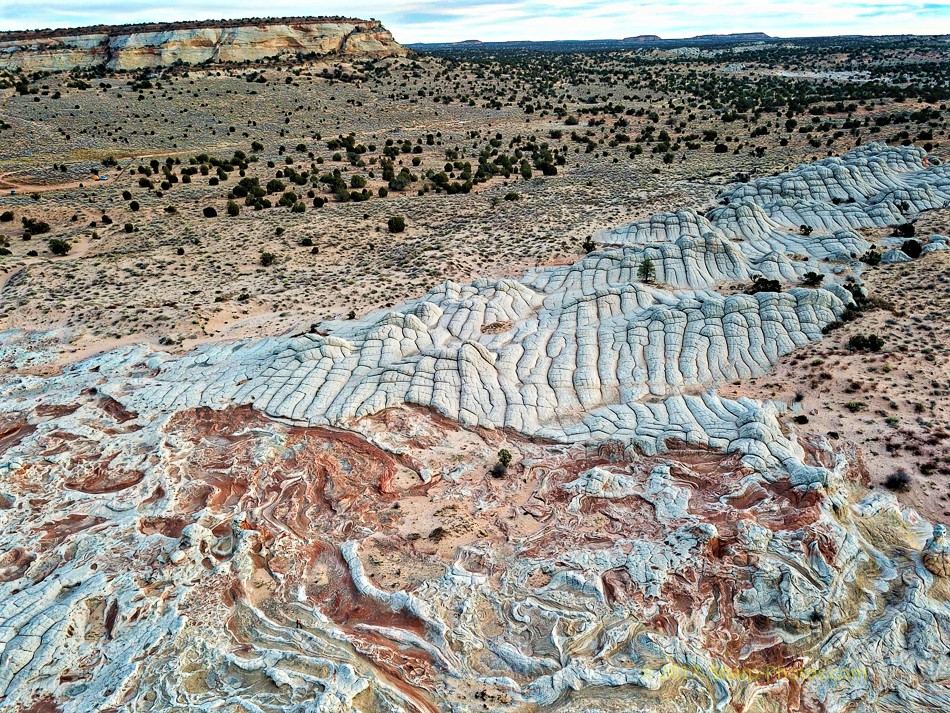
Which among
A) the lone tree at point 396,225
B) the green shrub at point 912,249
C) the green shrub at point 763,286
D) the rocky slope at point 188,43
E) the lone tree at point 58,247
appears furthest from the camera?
the rocky slope at point 188,43

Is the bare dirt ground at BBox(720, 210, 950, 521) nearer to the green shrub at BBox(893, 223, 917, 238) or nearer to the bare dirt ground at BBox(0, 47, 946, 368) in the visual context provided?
the green shrub at BBox(893, 223, 917, 238)

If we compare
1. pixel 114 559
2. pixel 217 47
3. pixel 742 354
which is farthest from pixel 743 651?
pixel 217 47

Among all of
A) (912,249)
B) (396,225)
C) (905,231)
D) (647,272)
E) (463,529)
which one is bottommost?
(396,225)

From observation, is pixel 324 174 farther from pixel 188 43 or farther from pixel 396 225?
pixel 188 43

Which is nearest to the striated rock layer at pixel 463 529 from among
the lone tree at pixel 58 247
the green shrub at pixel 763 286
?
the green shrub at pixel 763 286

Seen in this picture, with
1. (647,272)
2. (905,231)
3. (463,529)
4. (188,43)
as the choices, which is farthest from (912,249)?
(188,43)

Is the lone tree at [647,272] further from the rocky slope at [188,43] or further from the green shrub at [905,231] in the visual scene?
the rocky slope at [188,43]

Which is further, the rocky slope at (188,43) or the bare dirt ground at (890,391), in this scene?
the rocky slope at (188,43)
